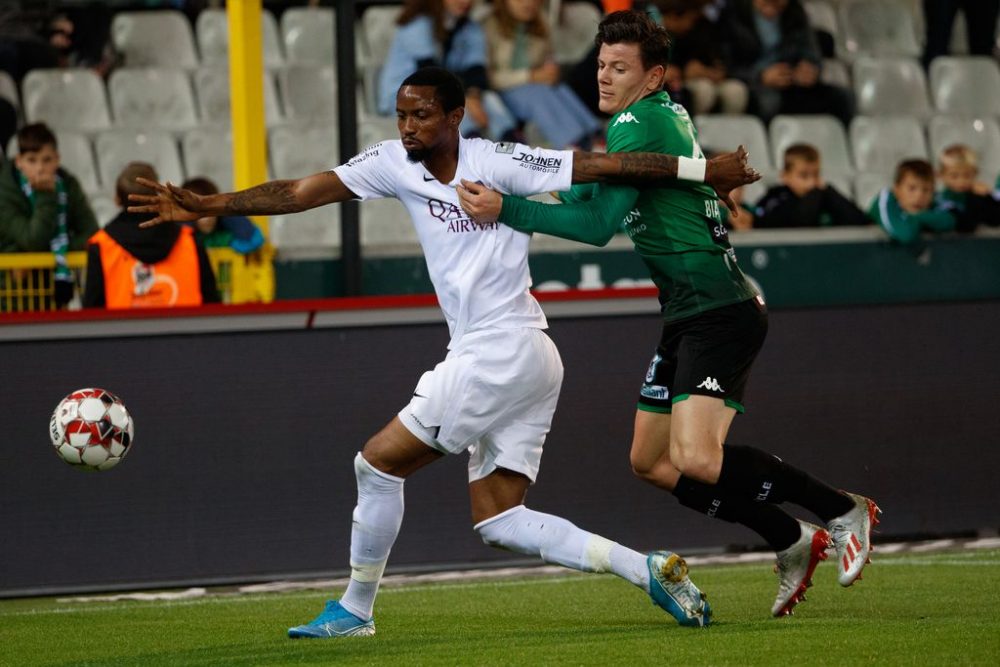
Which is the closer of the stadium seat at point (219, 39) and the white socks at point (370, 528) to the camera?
the white socks at point (370, 528)

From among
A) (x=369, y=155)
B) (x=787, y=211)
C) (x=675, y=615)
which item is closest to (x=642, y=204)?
(x=369, y=155)

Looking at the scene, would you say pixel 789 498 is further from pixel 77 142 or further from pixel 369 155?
pixel 77 142

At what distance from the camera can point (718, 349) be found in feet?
19.0

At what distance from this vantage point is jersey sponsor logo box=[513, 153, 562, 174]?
217 inches

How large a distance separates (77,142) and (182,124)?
2.61 ft

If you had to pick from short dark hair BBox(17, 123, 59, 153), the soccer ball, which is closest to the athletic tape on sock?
the soccer ball

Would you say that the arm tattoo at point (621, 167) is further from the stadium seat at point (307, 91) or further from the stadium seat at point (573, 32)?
the stadium seat at point (573, 32)

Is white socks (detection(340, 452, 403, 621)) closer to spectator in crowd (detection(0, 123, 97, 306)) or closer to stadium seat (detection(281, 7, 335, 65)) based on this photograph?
spectator in crowd (detection(0, 123, 97, 306))

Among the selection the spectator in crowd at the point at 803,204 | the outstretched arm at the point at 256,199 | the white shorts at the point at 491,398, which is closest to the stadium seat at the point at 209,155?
the spectator in crowd at the point at 803,204

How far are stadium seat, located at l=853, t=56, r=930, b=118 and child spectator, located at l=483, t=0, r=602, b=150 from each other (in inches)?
111

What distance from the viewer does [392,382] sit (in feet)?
26.0

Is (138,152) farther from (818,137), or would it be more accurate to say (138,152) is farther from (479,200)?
(479,200)

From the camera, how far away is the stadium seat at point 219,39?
39.5 ft

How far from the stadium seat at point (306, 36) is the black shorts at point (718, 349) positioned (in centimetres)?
688
